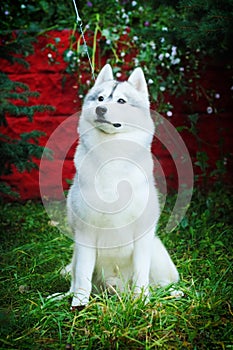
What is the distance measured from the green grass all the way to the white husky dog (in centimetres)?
17

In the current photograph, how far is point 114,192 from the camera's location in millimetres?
2398

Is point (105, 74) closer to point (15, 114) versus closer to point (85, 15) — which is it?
point (15, 114)

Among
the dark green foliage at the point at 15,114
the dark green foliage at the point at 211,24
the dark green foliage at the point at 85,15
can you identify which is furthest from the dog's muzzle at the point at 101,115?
the dark green foliage at the point at 85,15

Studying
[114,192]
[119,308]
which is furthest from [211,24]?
[119,308]

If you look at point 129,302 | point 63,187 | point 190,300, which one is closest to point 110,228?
point 129,302

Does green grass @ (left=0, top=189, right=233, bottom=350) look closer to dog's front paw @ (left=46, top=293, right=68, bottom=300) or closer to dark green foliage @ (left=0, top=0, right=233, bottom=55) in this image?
dog's front paw @ (left=46, top=293, right=68, bottom=300)

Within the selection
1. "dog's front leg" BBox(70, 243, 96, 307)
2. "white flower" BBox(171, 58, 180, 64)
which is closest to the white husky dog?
"dog's front leg" BBox(70, 243, 96, 307)

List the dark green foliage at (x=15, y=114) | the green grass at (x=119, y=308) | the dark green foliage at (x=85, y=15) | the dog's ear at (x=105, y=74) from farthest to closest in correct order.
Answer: the dark green foliage at (x=85, y=15) → the dark green foliage at (x=15, y=114) → the dog's ear at (x=105, y=74) → the green grass at (x=119, y=308)

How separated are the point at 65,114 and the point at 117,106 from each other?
2655 millimetres

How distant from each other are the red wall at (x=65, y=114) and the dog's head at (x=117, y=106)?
2245mm

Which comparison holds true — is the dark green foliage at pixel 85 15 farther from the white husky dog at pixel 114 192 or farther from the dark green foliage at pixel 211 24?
the white husky dog at pixel 114 192

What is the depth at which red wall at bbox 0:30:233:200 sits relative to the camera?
4.79 metres

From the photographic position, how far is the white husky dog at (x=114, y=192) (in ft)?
7.84

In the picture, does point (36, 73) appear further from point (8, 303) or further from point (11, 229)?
point (8, 303)
